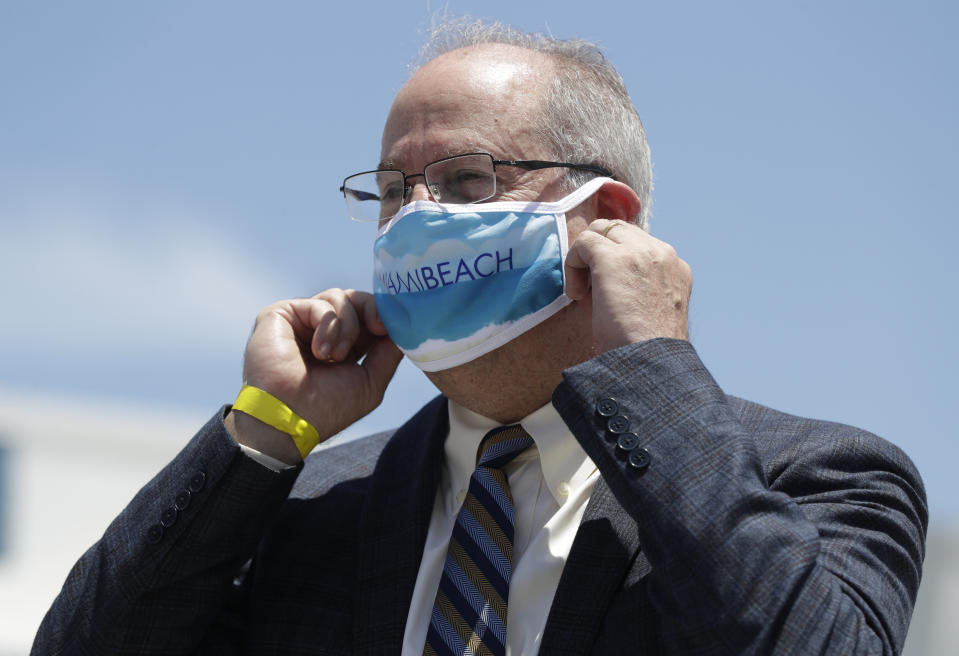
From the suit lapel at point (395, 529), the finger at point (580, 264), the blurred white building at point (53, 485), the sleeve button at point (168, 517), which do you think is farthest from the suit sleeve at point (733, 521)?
the blurred white building at point (53, 485)

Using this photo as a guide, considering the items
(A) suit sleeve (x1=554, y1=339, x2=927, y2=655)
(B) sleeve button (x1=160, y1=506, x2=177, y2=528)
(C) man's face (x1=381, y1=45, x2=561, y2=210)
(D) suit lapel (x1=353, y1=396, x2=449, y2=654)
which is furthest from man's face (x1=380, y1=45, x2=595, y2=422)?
(B) sleeve button (x1=160, y1=506, x2=177, y2=528)

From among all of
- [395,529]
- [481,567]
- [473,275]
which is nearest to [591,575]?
[481,567]

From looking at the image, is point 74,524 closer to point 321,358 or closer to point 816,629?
point 321,358

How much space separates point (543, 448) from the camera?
109 inches

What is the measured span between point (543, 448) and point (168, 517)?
0.96 meters

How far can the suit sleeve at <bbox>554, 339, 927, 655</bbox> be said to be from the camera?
2.04m

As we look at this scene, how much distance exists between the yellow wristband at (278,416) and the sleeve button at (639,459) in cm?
100

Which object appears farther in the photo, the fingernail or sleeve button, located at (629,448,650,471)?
the fingernail

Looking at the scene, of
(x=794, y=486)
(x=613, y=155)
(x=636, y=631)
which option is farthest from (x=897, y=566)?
(x=613, y=155)

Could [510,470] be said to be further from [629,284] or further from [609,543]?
[629,284]

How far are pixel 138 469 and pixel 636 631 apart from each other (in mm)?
13937

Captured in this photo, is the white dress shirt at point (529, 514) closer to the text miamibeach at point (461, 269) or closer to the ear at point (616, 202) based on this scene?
the text miamibeach at point (461, 269)

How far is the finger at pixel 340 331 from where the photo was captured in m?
2.98

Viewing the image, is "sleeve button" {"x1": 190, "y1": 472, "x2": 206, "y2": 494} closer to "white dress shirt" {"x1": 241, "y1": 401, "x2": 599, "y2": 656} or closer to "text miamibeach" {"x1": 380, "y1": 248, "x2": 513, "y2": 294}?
"white dress shirt" {"x1": 241, "y1": 401, "x2": 599, "y2": 656}
